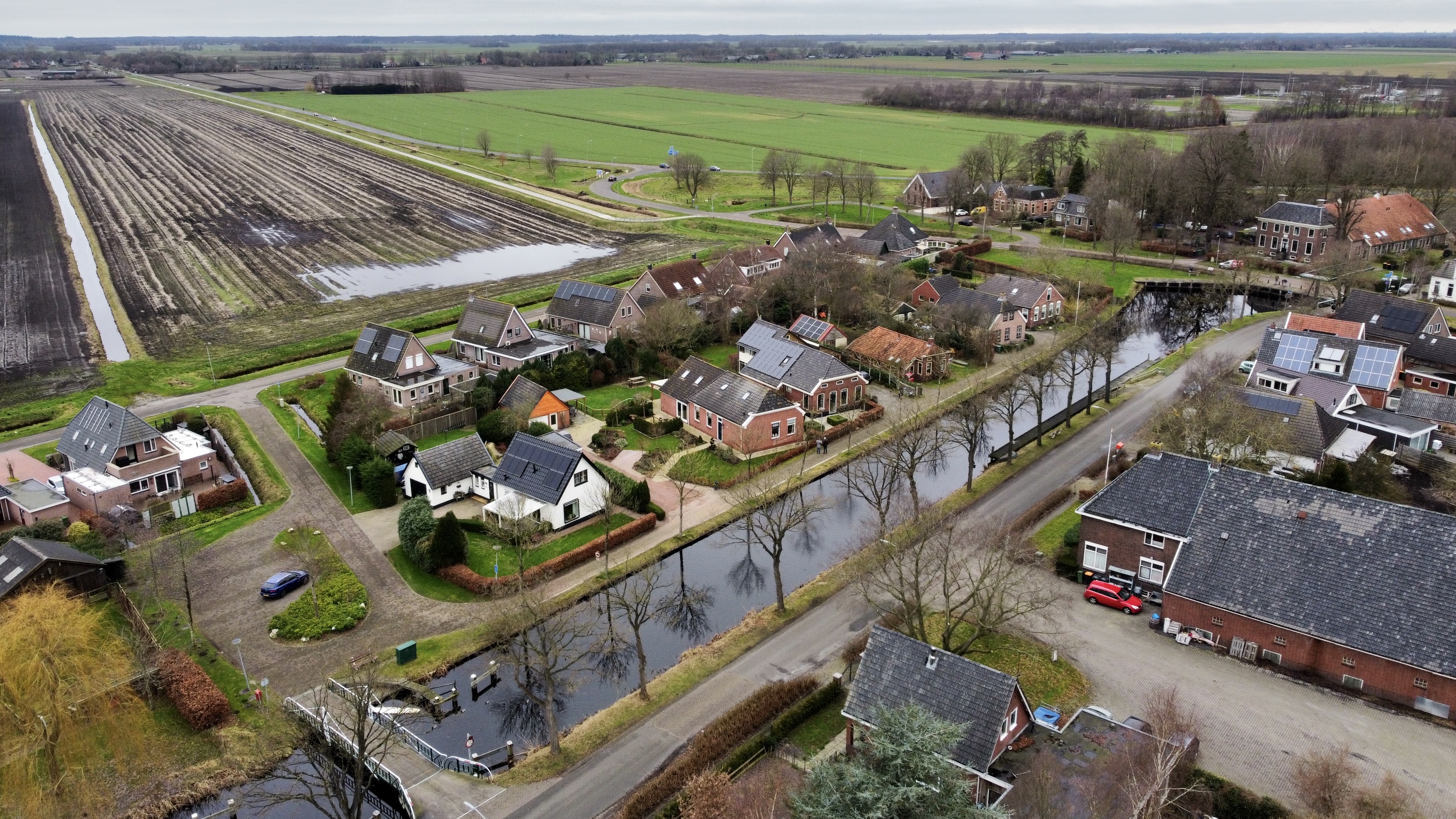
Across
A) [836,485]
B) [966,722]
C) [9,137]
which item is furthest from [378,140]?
[966,722]

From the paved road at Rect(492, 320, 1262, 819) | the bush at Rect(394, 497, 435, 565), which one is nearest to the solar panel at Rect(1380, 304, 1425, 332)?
the paved road at Rect(492, 320, 1262, 819)

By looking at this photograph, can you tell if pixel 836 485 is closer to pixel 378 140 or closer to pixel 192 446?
pixel 192 446

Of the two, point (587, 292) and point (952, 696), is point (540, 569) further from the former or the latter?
point (587, 292)

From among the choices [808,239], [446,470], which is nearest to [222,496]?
[446,470]

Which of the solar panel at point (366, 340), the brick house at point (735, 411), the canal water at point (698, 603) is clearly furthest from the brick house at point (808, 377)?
the solar panel at point (366, 340)

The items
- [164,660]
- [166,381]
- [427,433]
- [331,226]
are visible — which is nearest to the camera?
[164,660]

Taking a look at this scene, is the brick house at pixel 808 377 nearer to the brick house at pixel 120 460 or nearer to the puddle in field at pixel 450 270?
the brick house at pixel 120 460
